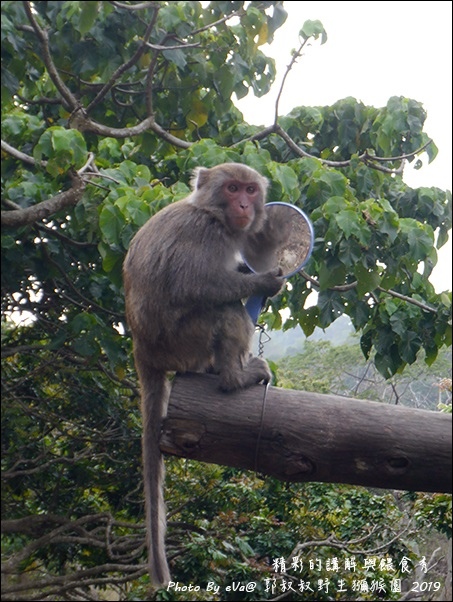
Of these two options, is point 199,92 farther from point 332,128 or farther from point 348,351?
point 348,351

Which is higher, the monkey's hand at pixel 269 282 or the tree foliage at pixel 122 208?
the tree foliage at pixel 122 208

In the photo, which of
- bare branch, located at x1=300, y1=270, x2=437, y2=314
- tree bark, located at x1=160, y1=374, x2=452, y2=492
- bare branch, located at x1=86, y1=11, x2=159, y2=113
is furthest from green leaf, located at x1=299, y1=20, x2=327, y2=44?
tree bark, located at x1=160, y1=374, x2=452, y2=492

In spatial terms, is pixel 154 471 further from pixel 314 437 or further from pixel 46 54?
pixel 46 54

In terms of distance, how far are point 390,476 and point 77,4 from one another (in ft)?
11.6

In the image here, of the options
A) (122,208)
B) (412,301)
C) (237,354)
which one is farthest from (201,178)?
(412,301)

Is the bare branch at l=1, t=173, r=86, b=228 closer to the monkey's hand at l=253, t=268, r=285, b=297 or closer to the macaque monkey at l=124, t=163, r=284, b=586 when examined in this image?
the macaque monkey at l=124, t=163, r=284, b=586

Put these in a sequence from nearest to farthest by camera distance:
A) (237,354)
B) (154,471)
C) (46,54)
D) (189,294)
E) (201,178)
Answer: (154,471) < (237,354) < (189,294) < (201,178) < (46,54)

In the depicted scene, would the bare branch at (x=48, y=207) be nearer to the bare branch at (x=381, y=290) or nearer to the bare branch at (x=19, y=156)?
the bare branch at (x=19, y=156)

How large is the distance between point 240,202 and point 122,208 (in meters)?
0.82

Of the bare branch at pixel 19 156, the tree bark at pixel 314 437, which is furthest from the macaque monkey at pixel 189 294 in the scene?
the bare branch at pixel 19 156

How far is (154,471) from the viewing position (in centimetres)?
299

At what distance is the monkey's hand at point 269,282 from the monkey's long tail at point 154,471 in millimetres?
556

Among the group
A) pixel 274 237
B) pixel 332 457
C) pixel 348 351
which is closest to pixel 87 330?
pixel 274 237

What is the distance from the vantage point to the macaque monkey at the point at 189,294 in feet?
10.6
